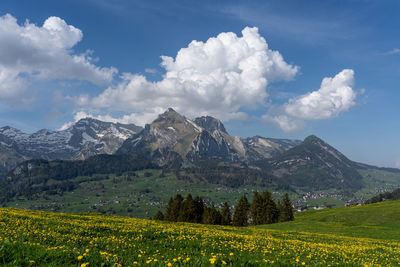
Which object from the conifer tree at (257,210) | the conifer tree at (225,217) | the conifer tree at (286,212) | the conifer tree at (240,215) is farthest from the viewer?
the conifer tree at (240,215)

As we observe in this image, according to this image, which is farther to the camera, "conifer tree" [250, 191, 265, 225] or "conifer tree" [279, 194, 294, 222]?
"conifer tree" [279, 194, 294, 222]

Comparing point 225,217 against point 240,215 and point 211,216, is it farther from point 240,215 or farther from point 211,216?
point 211,216

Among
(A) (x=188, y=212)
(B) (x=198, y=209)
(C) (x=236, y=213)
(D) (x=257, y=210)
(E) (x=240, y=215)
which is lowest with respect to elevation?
(E) (x=240, y=215)

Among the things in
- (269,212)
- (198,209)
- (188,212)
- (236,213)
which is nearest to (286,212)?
(269,212)

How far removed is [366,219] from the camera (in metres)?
79.6

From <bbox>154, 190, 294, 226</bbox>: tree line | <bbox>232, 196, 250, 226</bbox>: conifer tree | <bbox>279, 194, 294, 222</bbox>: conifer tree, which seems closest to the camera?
<bbox>154, 190, 294, 226</bbox>: tree line

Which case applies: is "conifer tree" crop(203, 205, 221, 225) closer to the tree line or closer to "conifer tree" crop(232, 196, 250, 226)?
the tree line

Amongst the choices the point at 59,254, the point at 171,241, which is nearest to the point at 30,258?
the point at 59,254

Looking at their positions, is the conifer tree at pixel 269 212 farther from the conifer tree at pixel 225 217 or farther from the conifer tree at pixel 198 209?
the conifer tree at pixel 198 209

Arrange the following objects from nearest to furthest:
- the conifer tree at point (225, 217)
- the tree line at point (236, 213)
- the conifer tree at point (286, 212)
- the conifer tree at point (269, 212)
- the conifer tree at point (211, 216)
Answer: the conifer tree at point (211, 216) → the tree line at point (236, 213) → the conifer tree at point (225, 217) → the conifer tree at point (269, 212) → the conifer tree at point (286, 212)

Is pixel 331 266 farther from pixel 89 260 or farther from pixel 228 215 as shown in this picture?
pixel 228 215

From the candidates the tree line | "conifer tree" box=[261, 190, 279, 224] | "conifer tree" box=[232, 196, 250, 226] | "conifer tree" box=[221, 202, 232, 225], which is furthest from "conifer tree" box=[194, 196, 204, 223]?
"conifer tree" box=[261, 190, 279, 224]

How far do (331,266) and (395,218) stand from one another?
83390 mm

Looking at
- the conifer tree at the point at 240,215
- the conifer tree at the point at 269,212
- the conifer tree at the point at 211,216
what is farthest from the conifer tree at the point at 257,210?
the conifer tree at the point at 211,216
